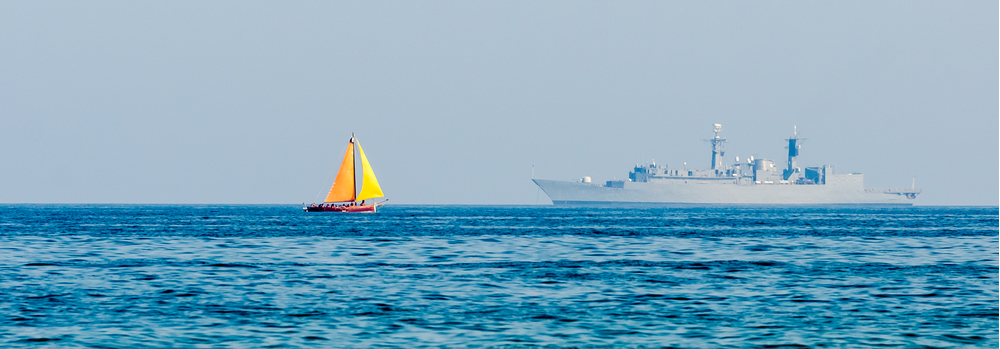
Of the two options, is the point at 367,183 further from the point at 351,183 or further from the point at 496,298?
the point at 496,298

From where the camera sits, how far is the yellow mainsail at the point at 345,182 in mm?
100938

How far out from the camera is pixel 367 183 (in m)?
101

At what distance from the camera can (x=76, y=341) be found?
16.6 m

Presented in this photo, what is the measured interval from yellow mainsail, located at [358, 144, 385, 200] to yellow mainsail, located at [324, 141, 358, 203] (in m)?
0.80

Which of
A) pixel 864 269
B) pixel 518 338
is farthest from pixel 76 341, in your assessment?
pixel 864 269

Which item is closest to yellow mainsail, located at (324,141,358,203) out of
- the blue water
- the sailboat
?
the sailboat

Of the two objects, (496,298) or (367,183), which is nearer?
(496,298)

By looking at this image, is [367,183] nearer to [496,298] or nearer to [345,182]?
[345,182]

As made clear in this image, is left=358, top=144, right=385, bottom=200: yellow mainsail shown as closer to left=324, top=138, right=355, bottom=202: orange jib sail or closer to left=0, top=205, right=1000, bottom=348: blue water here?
left=324, top=138, right=355, bottom=202: orange jib sail

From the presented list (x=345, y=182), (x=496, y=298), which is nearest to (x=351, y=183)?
(x=345, y=182)

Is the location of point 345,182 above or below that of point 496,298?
above

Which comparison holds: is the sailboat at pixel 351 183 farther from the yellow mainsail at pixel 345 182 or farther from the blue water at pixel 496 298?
the blue water at pixel 496 298

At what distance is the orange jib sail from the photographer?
101 meters

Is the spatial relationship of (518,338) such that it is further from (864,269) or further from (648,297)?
(864,269)
